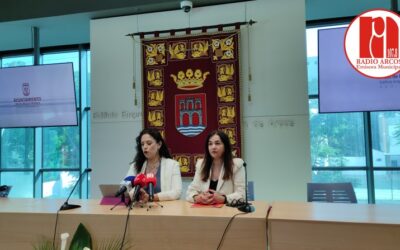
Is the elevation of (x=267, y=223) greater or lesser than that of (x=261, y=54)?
lesser

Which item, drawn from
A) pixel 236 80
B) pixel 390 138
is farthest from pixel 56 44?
pixel 390 138

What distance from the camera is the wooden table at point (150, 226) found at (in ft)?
4.49

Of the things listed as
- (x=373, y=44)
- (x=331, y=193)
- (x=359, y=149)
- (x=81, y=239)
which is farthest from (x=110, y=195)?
(x=359, y=149)

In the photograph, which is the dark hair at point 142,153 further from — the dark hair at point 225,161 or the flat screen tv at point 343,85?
the flat screen tv at point 343,85

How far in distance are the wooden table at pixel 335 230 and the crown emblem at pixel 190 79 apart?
2476 millimetres

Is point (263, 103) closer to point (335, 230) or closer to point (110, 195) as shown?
point (110, 195)

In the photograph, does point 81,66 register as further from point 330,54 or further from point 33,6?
point 330,54

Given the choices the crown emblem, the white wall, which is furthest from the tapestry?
the white wall

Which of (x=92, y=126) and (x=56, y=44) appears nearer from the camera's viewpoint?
(x=92, y=126)

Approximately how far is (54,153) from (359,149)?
4726 millimetres

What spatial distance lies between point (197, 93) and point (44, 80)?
2186 millimetres

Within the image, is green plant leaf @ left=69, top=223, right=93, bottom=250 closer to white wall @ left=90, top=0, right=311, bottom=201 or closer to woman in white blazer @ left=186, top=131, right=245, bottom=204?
woman in white blazer @ left=186, top=131, right=245, bottom=204

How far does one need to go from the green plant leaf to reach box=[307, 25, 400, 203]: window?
3.61 meters

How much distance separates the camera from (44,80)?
427 cm
